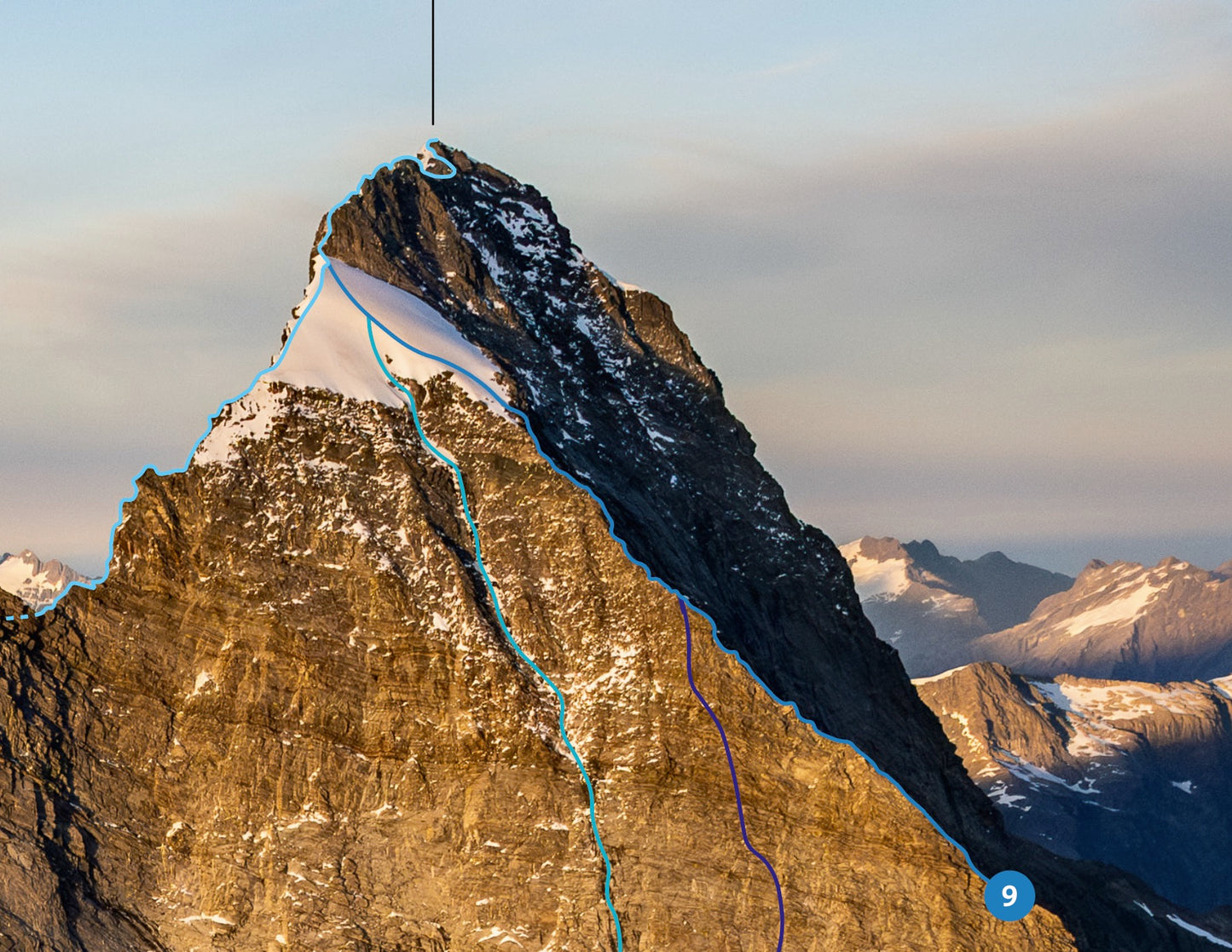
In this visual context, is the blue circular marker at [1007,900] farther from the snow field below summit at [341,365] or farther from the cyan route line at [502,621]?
the snow field below summit at [341,365]

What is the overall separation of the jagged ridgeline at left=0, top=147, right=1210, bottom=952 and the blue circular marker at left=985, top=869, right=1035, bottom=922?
58.3 inches

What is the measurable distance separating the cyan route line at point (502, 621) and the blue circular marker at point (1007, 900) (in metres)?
27.8

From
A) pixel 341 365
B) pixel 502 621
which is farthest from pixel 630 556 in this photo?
pixel 341 365

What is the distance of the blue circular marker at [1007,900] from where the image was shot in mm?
140625

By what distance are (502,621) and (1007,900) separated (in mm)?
43933

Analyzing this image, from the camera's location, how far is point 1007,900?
14500cm

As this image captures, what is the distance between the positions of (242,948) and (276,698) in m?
18.2

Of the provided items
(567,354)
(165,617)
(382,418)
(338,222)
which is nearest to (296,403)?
(382,418)

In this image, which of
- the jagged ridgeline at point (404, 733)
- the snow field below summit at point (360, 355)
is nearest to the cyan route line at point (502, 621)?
the jagged ridgeline at point (404, 733)

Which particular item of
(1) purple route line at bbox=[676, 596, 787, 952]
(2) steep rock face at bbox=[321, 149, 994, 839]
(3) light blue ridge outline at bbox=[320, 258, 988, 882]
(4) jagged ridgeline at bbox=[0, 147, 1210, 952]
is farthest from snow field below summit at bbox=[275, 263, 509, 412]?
(1) purple route line at bbox=[676, 596, 787, 952]

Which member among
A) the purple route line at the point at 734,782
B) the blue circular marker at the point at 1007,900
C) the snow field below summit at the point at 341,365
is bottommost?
the blue circular marker at the point at 1007,900

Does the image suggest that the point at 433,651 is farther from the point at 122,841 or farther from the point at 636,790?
the point at 122,841

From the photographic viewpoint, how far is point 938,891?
138750mm

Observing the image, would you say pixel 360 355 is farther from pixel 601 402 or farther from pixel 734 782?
pixel 734 782
